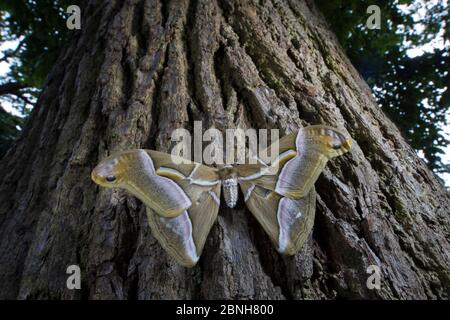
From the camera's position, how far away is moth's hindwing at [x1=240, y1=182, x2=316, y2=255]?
1457mm

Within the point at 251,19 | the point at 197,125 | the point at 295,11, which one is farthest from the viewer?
the point at 295,11

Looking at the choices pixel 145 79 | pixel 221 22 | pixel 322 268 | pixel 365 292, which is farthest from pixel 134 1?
pixel 365 292

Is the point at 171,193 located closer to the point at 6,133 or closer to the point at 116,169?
the point at 116,169

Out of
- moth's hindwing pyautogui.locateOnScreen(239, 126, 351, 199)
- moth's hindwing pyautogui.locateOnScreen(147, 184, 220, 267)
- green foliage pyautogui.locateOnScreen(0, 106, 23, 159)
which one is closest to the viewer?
moth's hindwing pyautogui.locateOnScreen(147, 184, 220, 267)

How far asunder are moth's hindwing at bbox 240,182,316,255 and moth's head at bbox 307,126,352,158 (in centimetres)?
20

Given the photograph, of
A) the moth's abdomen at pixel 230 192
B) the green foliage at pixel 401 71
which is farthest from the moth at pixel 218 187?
the green foliage at pixel 401 71

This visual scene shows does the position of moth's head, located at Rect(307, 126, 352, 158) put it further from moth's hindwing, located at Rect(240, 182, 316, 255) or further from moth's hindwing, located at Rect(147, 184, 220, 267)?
moth's hindwing, located at Rect(147, 184, 220, 267)

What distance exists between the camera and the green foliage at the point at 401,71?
4.50 meters

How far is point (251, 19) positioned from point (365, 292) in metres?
1.96

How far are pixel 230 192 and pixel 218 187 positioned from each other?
8 cm

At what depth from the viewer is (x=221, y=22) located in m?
2.47

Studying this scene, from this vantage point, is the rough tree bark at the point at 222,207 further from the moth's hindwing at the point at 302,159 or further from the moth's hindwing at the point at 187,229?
the moth's hindwing at the point at 302,159

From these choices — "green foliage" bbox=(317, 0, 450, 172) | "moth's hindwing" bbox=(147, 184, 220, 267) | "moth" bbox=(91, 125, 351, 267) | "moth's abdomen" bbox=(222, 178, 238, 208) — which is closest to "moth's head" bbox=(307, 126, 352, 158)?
"moth" bbox=(91, 125, 351, 267)
